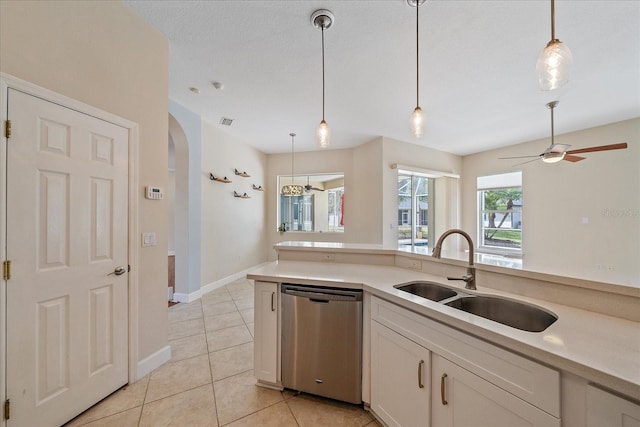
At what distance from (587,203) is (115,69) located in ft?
22.5

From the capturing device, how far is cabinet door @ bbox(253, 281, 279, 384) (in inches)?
72.6

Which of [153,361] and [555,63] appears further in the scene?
[153,361]

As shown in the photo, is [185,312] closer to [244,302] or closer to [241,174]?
[244,302]

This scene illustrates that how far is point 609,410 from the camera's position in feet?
2.41

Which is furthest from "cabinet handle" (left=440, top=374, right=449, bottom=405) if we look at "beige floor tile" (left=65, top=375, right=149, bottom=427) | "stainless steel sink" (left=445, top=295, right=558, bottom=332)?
"beige floor tile" (left=65, top=375, right=149, bottom=427)

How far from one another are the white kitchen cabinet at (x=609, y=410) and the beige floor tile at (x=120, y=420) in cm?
231

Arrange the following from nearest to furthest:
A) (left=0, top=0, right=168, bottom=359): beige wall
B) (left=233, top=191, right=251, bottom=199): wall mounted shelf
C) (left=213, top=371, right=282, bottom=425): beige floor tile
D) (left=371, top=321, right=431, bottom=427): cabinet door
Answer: (left=371, top=321, right=431, bottom=427): cabinet door → (left=0, top=0, right=168, bottom=359): beige wall → (left=213, top=371, right=282, bottom=425): beige floor tile → (left=233, top=191, right=251, bottom=199): wall mounted shelf

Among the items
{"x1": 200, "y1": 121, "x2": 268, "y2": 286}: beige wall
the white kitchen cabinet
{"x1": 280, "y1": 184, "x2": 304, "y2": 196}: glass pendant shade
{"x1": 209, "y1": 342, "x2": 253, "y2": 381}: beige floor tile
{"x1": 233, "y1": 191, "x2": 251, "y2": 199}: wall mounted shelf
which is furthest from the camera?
{"x1": 280, "y1": 184, "x2": 304, "y2": 196}: glass pendant shade

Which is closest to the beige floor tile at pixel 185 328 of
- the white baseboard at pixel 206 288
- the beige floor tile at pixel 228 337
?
the beige floor tile at pixel 228 337

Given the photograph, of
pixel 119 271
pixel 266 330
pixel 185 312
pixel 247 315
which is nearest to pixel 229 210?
pixel 185 312

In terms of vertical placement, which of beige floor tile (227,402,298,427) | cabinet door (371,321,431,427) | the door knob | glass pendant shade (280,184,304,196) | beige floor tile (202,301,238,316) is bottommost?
beige floor tile (227,402,298,427)

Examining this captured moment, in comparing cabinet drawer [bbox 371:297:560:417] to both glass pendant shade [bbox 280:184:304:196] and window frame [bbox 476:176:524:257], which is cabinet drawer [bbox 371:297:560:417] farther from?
window frame [bbox 476:176:524:257]

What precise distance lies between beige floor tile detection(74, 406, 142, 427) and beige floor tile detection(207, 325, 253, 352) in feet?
2.70

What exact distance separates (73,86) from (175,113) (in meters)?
2.03
